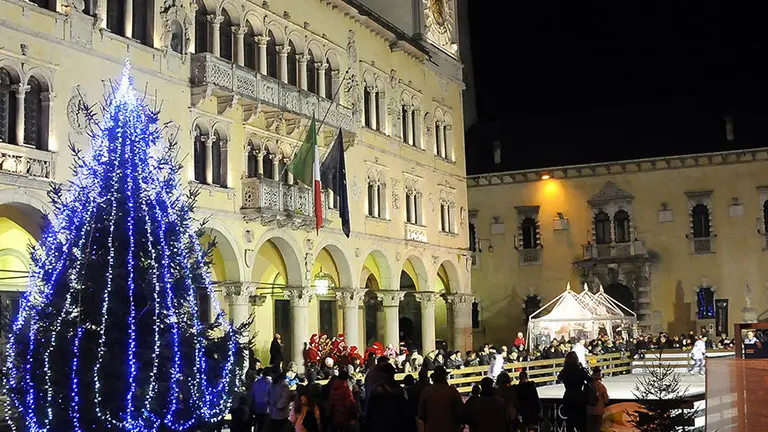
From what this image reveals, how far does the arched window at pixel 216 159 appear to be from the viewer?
27891 millimetres

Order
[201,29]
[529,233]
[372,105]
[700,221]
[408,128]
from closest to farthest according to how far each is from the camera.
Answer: [201,29] → [372,105] → [408,128] → [700,221] → [529,233]

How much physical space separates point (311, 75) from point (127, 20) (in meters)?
9.50

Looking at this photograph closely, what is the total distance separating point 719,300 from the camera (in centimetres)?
4762

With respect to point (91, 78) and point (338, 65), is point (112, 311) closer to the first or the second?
point (91, 78)

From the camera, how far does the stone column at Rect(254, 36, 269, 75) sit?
2986cm

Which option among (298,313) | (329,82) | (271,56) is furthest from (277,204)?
(329,82)

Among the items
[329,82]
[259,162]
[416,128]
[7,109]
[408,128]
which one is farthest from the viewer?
[416,128]

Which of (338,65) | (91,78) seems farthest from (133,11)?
(338,65)

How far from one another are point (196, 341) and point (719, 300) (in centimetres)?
3919

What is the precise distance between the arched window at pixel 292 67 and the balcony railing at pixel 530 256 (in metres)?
23.6

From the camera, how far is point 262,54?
30.0m

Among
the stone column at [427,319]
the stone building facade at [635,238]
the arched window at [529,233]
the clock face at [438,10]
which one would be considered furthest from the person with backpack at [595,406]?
the arched window at [529,233]

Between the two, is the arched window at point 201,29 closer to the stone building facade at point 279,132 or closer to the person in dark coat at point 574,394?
the stone building facade at point 279,132

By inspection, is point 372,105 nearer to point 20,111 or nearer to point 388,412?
point 20,111
